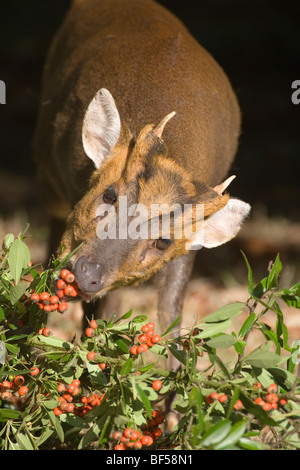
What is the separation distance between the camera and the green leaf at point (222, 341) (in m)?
2.64

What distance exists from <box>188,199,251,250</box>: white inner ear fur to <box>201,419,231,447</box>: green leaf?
1.54m

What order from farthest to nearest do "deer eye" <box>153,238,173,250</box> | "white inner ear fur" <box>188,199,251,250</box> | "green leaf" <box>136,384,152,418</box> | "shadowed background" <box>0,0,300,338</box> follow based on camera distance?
1. "shadowed background" <box>0,0,300,338</box>
2. "white inner ear fur" <box>188,199,251,250</box>
3. "deer eye" <box>153,238,173,250</box>
4. "green leaf" <box>136,384,152,418</box>

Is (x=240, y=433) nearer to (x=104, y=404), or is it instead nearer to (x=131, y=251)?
(x=104, y=404)

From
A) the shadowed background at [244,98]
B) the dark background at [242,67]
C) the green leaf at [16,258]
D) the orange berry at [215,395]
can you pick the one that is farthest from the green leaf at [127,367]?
the dark background at [242,67]

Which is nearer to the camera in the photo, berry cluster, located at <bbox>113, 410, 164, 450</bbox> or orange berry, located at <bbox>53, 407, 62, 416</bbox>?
berry cluster, located at <bbox>113, 410, 164, 450</bbox>

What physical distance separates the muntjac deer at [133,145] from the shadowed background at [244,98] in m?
1.70

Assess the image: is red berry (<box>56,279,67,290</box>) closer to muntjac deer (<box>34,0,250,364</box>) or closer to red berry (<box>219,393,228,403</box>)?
muntjac deer (<box>34,0,250,364</box>)

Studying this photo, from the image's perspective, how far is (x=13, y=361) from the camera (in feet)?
8.93

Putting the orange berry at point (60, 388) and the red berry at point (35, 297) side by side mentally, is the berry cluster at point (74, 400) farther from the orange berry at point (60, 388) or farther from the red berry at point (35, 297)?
the red berry at point (35, 297)

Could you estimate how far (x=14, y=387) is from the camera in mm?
2730

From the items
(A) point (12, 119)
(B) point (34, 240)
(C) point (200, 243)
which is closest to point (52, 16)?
(A) point (12, 119)

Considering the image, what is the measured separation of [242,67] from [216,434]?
6648mm

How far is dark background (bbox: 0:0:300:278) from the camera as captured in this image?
7371mm

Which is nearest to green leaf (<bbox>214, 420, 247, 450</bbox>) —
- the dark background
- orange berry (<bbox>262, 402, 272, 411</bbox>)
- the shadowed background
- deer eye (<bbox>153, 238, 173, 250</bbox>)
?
orange berry (<bbox>262, 402, 272, 411</bbox>)
